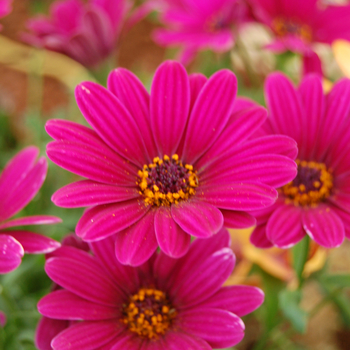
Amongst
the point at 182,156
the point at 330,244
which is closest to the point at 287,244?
the point at 330,244

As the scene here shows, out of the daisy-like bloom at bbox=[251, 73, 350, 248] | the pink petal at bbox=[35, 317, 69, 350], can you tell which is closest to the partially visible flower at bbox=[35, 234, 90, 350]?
the pink petal at bbox=[35, 317, 69, 350]

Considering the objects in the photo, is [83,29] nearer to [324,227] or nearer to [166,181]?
[166,181]

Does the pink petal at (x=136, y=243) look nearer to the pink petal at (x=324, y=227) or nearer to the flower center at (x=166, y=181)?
the flower center at (x=166, y=181)

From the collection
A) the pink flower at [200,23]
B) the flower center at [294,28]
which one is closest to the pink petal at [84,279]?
the pink flower at [200,23]

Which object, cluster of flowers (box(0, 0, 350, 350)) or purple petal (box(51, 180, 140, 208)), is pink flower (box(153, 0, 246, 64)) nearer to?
cluster of flowers (box(0, 0, 350, 350))

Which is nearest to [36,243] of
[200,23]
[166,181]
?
[166,181]

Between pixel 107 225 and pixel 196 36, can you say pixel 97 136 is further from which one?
pixel 196 36
